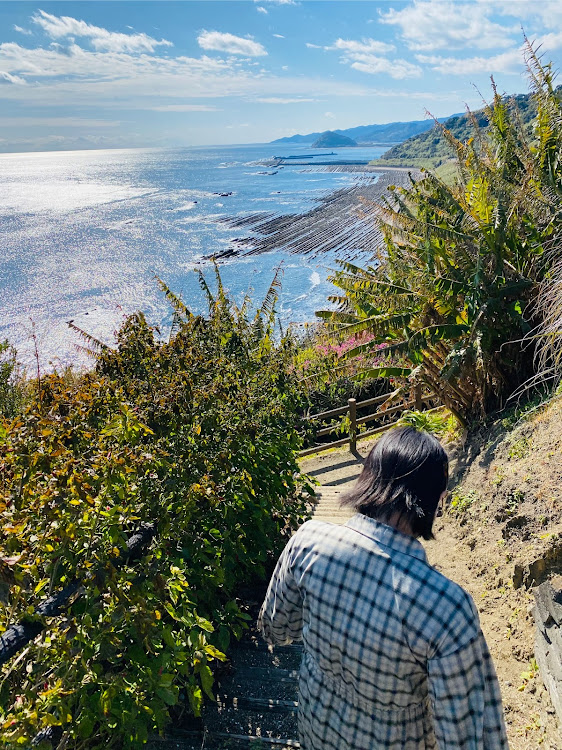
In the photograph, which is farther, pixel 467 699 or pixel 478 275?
pixel 478 275

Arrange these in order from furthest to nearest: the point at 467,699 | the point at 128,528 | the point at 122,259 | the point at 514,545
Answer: the point at 122,259 → the point at 514,545 → the point at 128,528 → the point at 467,699

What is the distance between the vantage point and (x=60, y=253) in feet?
207

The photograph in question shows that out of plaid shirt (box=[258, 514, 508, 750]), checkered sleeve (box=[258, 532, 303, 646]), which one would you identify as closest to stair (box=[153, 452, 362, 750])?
checkered sleeve (box=[258, 532, 303, 646])

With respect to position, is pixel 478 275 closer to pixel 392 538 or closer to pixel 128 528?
pixel 128 528

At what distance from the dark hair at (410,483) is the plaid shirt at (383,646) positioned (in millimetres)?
51

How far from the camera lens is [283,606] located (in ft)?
6.09

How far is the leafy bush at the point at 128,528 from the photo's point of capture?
77.0 inches

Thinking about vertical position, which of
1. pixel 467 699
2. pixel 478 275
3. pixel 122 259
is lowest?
pixel 467 699

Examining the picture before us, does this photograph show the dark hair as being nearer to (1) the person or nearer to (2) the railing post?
(1) the person

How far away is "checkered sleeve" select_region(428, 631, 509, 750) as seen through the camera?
1.44 m

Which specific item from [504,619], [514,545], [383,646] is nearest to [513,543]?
[514,545]

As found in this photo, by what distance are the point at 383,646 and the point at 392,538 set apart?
0.96 ft

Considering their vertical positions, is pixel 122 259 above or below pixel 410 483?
above

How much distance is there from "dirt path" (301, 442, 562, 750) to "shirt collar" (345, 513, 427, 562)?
5.83 ft
